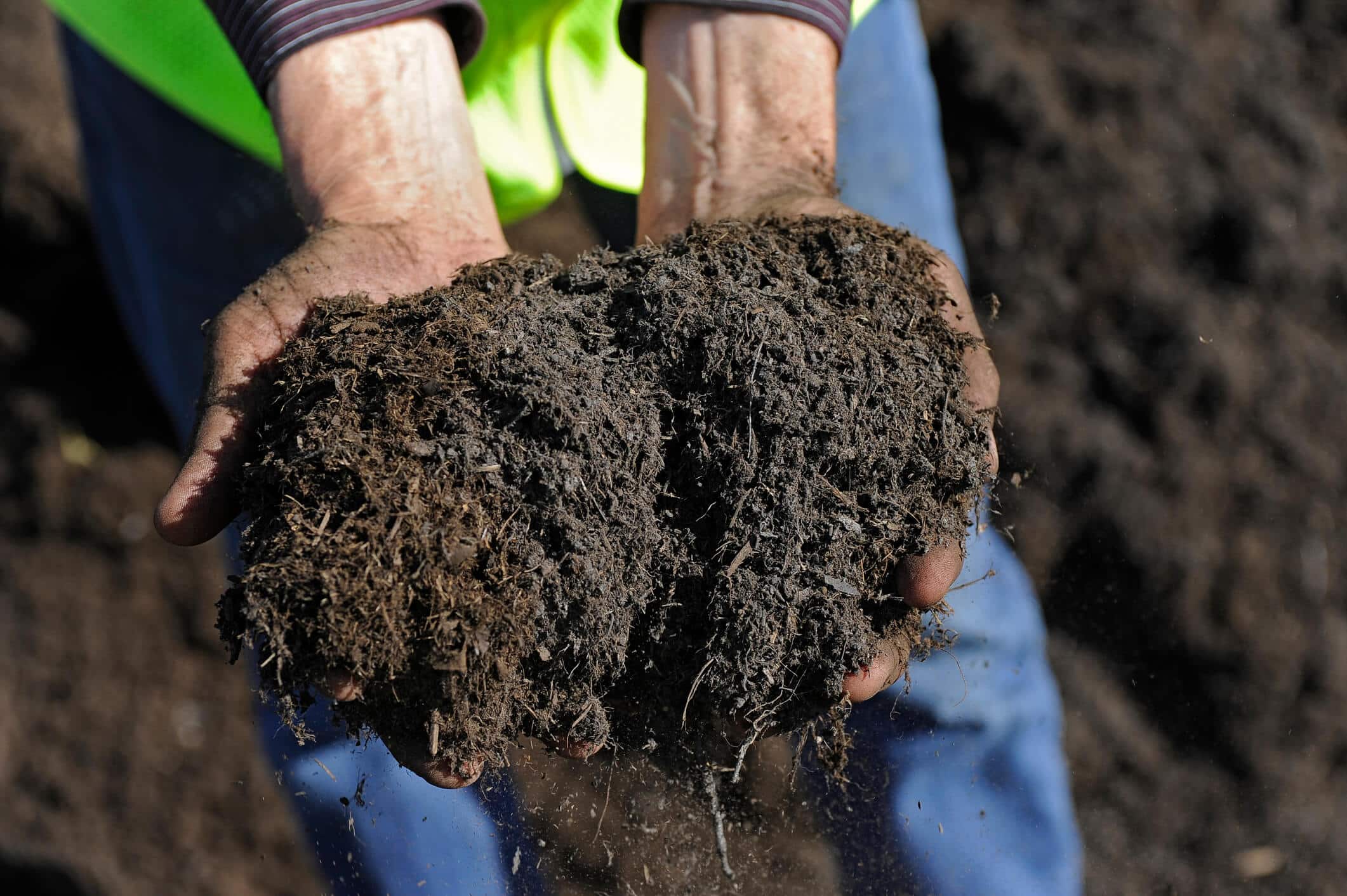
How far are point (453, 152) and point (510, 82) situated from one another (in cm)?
31

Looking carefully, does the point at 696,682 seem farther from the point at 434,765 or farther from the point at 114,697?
the point at 114,697

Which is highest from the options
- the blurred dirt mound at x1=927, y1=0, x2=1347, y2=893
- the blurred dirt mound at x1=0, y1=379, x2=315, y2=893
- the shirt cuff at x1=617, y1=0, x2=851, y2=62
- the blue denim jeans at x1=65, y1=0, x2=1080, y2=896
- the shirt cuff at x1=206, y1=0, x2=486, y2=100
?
the shirt cuff at x1=206, y1=0, x2=486, y2=100

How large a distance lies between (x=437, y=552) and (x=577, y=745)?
9.9 inches

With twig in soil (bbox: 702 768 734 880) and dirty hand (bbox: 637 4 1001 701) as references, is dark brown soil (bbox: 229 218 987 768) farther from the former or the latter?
dirty hand (bbox: 637 4 1001 701)

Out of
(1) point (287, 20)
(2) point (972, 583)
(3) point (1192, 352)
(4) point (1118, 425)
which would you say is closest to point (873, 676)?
(2) point (972, 583)

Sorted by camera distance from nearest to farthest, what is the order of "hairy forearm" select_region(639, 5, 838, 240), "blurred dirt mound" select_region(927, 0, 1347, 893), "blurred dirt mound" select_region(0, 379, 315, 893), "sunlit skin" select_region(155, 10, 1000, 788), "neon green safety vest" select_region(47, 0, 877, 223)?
"sunlit skin" select_region(155, 10, 1000, 788), "hairy forearm" select_region(639, 5, 838, 240), "neon green safety vest" select_region(47, 0, 877, 223), "blurred dirt mound" select_region(927, 0, 1347, 893), "blurred dirt mound" select_region(0, 379, 315, 893)

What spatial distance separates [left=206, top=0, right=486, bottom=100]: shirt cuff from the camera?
123cm

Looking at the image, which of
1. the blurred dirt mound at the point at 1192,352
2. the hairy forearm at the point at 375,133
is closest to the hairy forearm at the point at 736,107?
the hairy forearm at the point at 375,133

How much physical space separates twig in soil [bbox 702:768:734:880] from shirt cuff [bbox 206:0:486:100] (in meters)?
1.03

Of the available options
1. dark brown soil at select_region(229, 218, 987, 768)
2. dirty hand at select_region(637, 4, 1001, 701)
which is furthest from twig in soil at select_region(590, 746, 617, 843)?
dirty hand at select_region(637, 4, 1001, 701)

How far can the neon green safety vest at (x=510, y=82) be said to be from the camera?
148 cm

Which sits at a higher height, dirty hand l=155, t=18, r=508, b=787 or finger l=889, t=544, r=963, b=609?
dirty hand l=155, t=18, r=508, b=787

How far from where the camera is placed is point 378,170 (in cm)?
128

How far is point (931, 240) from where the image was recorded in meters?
1.58
